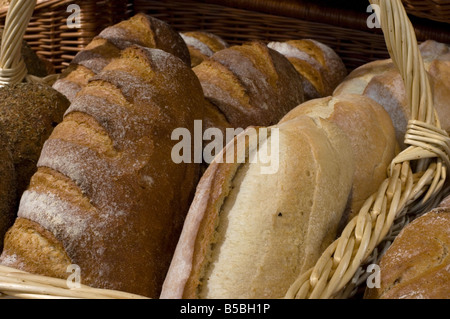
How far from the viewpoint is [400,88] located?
1.53 metres

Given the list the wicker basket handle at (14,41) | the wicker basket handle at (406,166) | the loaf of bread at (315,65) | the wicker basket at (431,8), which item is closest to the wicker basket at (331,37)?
the wicker basket handle at (406,166)

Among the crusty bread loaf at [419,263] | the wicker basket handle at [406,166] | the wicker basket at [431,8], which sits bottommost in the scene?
the crusty bread loaf at [419,263]

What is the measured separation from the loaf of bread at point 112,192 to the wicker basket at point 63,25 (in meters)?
0.82

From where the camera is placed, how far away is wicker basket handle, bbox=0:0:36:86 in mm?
1397

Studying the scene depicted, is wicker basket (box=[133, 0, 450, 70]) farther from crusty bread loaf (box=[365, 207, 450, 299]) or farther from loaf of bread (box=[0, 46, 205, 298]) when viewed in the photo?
crusty bread loaf (box=[365, 207, 450, 299])

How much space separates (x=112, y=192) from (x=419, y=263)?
650 mm

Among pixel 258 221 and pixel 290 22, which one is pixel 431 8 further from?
pixel 258 221

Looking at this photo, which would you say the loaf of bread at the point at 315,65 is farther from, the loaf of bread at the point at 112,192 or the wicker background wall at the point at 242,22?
the loaf of bread at the point at 112,192

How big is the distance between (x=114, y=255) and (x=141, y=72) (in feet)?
Answer: 1.62

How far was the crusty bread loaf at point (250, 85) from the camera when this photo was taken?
1453 mm

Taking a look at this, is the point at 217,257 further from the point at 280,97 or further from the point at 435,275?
the point at 280,97

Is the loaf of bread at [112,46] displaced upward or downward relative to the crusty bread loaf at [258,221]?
upward

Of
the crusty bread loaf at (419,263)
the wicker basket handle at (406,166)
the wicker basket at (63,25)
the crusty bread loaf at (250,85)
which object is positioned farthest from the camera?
the wicker basket at (63,25)

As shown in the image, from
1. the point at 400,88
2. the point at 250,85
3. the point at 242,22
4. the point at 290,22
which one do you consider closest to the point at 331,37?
the point at 290,22
